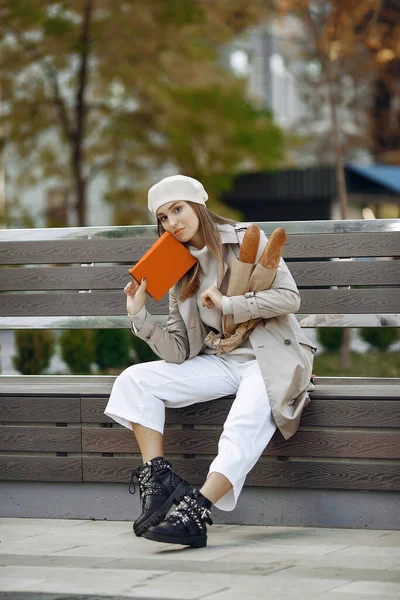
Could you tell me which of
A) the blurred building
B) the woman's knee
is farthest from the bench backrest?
the blurred building

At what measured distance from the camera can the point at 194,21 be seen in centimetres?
1678

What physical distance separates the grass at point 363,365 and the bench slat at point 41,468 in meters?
4.73

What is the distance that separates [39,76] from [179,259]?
13483 mm

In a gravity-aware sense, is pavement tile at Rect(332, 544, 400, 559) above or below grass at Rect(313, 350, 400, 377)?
below

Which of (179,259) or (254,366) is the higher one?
(179,259)

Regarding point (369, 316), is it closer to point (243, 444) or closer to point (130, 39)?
point (243, 444)

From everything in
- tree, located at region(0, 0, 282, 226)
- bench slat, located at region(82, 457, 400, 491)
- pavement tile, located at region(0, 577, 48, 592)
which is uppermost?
tree, located at region(0, 0, 282, 226)

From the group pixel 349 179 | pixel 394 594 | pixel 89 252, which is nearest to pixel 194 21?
pixel 349 179

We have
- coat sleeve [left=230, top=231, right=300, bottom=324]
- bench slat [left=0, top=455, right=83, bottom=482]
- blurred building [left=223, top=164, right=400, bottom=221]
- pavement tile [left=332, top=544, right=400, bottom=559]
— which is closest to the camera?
pavement tile [left=332, top=544, right=400, bottom=559]

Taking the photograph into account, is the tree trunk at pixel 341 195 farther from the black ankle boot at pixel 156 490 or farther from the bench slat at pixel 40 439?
the black ankle boot at pixel 156 490

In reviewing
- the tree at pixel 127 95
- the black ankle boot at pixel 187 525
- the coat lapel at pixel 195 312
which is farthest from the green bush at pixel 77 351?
the tree at pixel 127 95

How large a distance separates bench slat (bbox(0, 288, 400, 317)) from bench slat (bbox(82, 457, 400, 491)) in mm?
866

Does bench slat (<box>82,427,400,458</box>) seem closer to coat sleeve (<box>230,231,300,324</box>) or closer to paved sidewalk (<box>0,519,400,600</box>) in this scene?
paved sidewalk (<box>0,519,400,600</box>)

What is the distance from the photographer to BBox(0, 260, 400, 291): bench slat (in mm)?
5227
